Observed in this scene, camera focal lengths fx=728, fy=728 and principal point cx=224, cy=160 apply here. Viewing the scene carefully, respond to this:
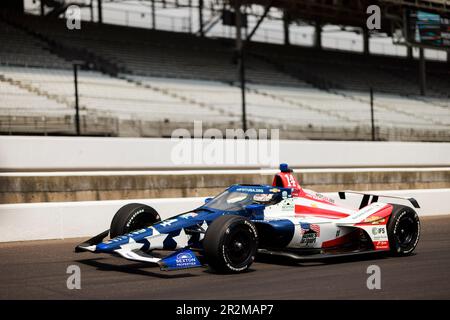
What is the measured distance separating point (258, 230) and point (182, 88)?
579 inches

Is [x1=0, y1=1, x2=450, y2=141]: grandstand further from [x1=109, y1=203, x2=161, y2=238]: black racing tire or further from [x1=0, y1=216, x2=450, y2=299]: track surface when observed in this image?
[x1=0, y1=216, x2=450, y2=299]: track surface

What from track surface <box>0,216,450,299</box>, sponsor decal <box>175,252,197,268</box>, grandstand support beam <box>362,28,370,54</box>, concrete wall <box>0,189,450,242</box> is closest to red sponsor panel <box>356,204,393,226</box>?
track surface <box>0,216,450,299</box>

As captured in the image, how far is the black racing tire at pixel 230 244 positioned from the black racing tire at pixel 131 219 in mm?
1522

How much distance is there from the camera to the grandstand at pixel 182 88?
16656mm

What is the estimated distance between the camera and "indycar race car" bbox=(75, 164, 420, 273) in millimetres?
7895

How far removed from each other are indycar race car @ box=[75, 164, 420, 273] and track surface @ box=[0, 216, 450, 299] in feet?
0.66

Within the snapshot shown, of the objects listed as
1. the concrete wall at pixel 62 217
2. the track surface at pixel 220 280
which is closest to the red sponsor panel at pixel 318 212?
the track surface at pixel 220 280

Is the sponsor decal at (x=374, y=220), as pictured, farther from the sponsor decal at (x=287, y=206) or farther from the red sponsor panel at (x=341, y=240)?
the sponsor decal at (x=287, y=206)

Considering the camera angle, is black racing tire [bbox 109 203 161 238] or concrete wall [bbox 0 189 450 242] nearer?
black racing tire [bbox 109 203 161 238]

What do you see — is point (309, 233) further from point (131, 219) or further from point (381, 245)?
point (131, 219)

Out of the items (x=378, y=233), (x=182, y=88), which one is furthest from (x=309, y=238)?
(x=182, y=88)

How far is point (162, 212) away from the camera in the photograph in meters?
12.5
